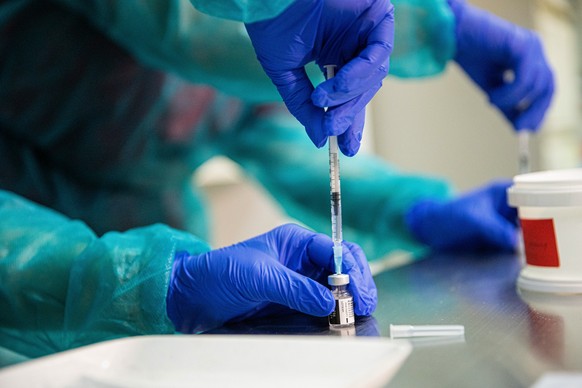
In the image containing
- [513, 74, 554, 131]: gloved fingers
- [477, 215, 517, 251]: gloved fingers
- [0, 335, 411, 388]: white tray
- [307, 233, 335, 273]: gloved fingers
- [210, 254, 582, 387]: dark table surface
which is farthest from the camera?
[513, 74, 554, 131]: gloved fingers

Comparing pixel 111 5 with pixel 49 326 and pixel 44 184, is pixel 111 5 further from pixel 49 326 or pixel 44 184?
pixel 49 326

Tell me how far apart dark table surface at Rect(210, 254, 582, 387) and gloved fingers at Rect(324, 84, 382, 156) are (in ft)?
0.80

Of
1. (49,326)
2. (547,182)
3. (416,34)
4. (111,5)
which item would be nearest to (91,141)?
(111,5)

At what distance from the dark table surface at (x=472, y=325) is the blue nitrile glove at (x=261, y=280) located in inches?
1.2

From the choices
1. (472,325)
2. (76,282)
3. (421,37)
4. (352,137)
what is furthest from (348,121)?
(421,37)

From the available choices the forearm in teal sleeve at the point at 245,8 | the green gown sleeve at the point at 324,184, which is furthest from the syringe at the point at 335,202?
the green gown sleeve at the point at 324,184

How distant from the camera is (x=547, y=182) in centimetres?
110

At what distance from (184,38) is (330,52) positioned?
42cm

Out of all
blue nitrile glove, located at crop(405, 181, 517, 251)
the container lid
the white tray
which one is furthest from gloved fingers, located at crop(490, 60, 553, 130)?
the white tray

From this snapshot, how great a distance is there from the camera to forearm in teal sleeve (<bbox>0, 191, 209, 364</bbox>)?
103 cm

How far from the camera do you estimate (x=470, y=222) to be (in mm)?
1656

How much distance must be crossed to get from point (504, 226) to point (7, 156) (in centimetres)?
108

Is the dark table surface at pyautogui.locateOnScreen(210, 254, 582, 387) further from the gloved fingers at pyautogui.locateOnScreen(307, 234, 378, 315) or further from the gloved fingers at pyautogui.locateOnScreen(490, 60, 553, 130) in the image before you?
the gloved fingers at pyautogui.locateOnScreen(490, 60, 553, 130)

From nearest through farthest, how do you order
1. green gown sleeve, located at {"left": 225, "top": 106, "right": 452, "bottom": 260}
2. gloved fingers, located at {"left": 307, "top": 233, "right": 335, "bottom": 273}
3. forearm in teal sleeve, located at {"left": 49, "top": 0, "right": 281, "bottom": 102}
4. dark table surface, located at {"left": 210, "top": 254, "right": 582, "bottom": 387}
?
1. dark table surface, located at {"left": 210, "top": 254, "right": 582, "bottom": 387}
2. gloved fingers, located at {"left": 307, "top": 233, "right": 335, "bottom": 273}
3. forearm in teal sleeve, located at {"left": 49, "top": 0, "right": 281, "bottom": 102}
4. green gown sleeve, located at {"left": 225, "top": 106, "right": 452, "bottom": 260}
